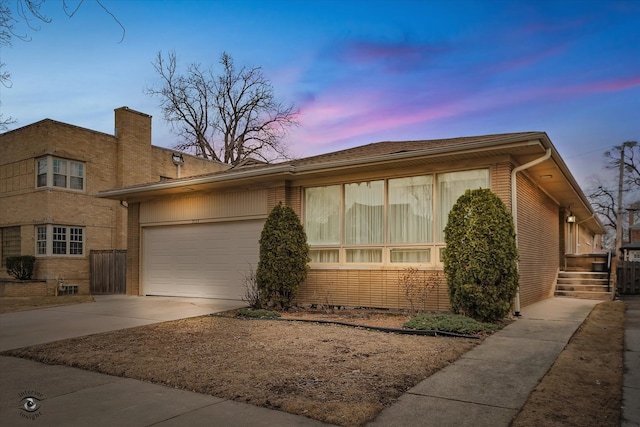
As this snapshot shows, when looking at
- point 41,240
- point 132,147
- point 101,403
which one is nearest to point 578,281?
point 101,403

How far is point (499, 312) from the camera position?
8.20m

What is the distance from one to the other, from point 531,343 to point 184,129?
2943cm

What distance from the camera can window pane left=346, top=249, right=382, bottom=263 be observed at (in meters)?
10.6

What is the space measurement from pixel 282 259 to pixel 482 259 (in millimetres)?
4286

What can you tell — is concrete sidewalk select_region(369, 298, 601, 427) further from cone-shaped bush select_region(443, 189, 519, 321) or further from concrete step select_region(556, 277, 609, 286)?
concrete step select_region(556, 277, 609, 286)

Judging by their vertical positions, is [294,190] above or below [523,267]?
above

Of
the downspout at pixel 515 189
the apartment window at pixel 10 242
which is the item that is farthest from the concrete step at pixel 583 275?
the apartment window at pixel 10 242

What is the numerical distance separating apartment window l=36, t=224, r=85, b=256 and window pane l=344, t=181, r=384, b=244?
13425 millimetres

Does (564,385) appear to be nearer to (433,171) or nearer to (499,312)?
(499,312)

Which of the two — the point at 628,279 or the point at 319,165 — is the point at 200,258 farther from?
the point at 628,279

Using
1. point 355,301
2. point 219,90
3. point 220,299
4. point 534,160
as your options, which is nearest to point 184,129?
point 219,90

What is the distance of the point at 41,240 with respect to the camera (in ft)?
61.1

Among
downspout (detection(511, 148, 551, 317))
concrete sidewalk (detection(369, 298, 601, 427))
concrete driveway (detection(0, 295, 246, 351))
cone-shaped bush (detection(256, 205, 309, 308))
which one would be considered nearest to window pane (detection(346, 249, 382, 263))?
cone-shaped bush (detection(256, 205, 309, 308))

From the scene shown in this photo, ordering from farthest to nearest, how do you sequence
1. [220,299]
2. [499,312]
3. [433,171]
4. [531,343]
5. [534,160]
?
[220,299], [433,171], [534,160], [499,312], [531,343]
